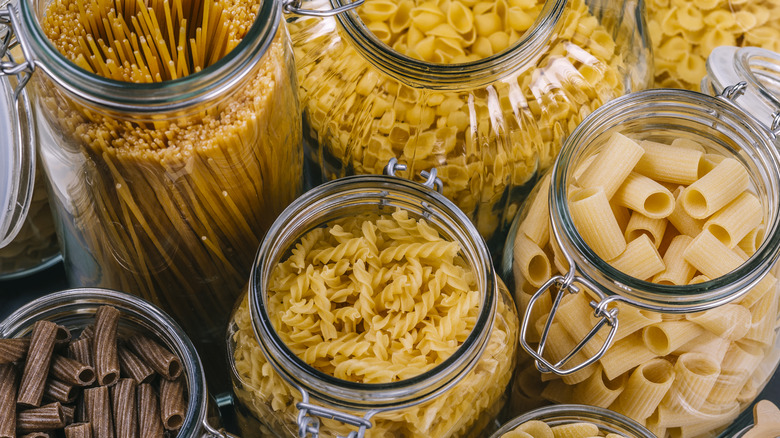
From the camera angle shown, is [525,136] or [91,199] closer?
[91,199]

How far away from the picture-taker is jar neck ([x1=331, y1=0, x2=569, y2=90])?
2.25 feet

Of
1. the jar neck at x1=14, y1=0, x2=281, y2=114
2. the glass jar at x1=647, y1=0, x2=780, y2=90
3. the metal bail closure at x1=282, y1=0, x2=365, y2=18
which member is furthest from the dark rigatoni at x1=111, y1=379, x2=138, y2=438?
the glass jar at x1=647, y1=0, x2=780, y2=90

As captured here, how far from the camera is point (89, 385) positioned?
0.65 meters

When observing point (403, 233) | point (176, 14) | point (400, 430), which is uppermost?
point (176, 14)

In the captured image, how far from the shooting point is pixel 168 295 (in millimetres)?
745

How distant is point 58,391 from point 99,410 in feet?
0.13

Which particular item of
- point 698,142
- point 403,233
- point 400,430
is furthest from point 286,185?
point 698,142

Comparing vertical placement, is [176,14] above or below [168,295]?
above

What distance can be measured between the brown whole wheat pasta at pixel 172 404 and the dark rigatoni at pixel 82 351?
62mm

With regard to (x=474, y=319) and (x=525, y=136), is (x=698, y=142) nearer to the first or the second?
(x=525, y=136)

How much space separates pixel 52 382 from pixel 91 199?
0.48 ft

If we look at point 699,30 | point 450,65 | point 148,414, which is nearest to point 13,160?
point 148,414

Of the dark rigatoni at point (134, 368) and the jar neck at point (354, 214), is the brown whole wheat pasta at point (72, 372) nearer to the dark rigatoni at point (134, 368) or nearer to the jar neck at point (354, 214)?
the dark rigatoni at point (134, 368)

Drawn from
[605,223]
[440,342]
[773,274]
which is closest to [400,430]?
[440,342]
